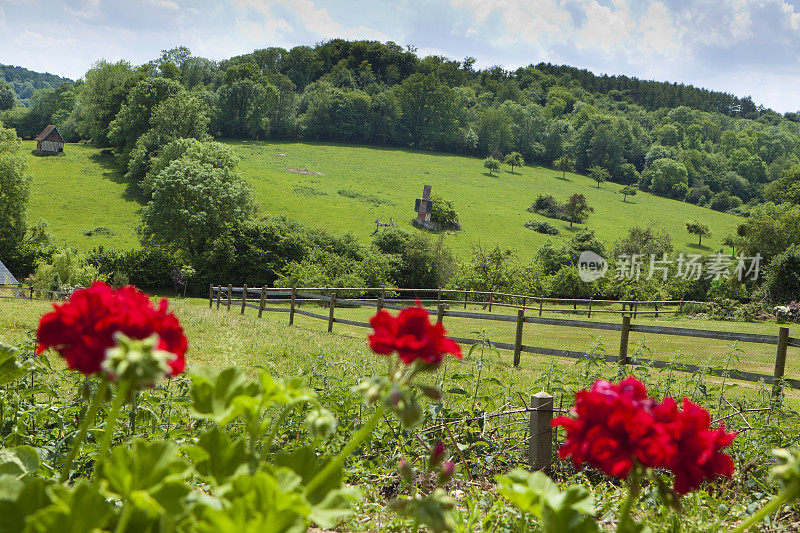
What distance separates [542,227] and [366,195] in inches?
657

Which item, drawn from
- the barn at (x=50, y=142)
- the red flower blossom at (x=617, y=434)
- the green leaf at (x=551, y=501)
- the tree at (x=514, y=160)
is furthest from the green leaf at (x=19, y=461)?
the tree at (x=514, y=160)

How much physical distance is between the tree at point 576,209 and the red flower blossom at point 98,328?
191 feet

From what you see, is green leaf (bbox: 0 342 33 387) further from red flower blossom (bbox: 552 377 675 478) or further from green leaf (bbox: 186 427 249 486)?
red flower blossom (bbox: 552 377 675 478)

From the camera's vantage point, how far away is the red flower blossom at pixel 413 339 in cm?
121

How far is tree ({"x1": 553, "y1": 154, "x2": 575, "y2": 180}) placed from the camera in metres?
78.6

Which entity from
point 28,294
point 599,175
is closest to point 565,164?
point 599,175

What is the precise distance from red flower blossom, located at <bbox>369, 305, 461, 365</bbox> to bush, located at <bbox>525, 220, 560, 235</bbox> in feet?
173

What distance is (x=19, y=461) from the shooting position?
1508 mm

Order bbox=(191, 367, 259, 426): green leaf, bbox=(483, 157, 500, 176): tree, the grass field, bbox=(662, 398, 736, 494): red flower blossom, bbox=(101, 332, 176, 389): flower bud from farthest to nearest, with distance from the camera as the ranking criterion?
bbox=(483, 157, 500, 176): tree → the grass field → bbox=(191, 367, 259, 426): green leaf → bbox=(662, 398, 736, 494): red flower blossom → bbox=(101, 332, 176, 389): flower bud

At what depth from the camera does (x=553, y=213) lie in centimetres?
5775

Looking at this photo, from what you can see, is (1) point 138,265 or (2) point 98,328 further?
(1) point 138,265

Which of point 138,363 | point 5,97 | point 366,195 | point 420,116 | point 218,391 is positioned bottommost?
point 218,391

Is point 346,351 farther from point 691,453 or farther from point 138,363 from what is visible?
point 138,363

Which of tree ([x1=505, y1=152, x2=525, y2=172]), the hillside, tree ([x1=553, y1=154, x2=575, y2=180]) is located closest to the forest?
tree ([x1=553, y1=154, x2=575, y2=180])
